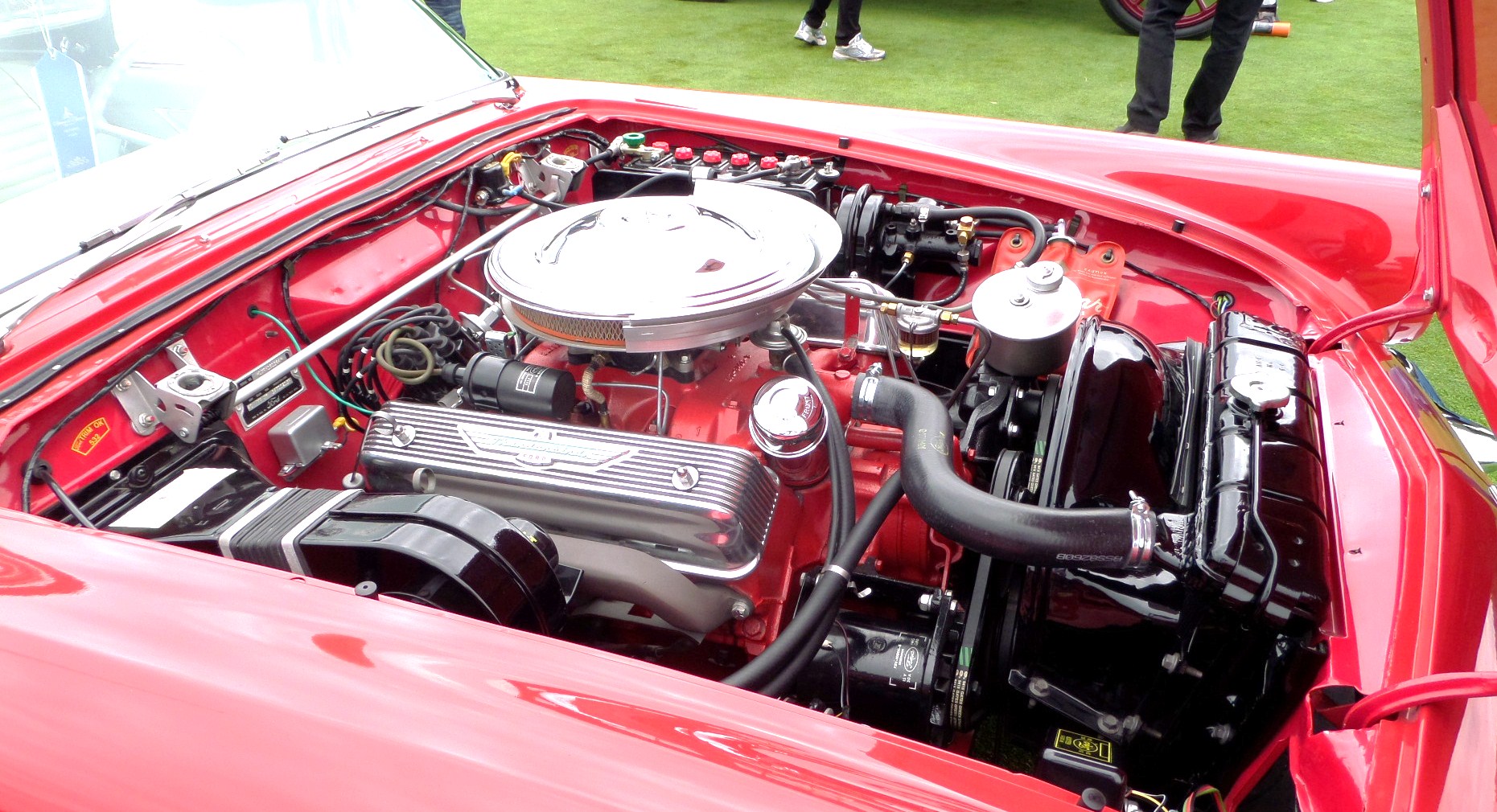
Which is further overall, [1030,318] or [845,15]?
[845,15]

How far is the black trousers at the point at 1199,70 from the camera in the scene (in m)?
3.74

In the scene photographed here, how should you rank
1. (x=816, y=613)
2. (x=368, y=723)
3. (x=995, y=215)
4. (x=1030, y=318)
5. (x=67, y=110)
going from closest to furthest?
(x=368, y=723), (x=816, y=613), (x=1030, y=318), (x=67, y=110), (x=995, y=215)

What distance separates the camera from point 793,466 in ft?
4.25

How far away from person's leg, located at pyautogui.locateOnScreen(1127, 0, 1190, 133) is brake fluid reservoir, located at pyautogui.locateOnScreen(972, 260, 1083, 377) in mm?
3178

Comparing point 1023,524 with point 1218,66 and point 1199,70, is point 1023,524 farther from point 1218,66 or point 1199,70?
point 1199,70

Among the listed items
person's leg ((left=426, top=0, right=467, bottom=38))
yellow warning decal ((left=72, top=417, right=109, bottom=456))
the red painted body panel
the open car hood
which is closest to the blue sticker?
yellow warning decal ((left=72, top=417, right=109, bottom=456))

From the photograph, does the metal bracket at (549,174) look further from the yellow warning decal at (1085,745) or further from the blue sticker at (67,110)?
the yellow warning decal at (1085,745)

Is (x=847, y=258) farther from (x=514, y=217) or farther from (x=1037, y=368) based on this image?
(x=514, y=217)

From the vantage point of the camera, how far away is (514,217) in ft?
5.63

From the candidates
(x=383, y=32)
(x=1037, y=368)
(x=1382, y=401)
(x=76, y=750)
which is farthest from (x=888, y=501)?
(x=383, y=32)

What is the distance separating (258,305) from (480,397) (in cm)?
39

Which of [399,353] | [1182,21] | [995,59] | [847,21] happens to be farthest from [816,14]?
[399,353]

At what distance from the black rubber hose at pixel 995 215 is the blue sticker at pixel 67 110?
1.36m

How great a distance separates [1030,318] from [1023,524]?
0.42 meters
